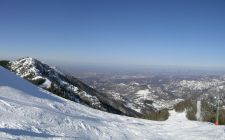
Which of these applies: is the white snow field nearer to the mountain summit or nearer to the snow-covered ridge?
the mountain summit

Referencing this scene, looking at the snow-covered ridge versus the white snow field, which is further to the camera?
the snow-covered ridge

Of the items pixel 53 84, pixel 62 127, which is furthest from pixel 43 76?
pixel 62 127

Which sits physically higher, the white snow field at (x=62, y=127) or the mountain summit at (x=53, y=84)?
the white snow field at (x=62, y=127)

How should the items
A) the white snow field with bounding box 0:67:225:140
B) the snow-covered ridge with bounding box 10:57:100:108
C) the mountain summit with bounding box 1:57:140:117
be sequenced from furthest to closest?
the snow-covered ridge with bounding box 10:57:100:108, the mountain summit with bounding box 1:57:140:117, the white snow field with bounding box 0:67:225:140

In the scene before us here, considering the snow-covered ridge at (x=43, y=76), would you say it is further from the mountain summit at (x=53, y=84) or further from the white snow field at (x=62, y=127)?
the white snow field at (x=62, y=127)

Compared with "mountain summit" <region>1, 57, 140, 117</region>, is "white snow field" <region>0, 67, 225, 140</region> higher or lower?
higher

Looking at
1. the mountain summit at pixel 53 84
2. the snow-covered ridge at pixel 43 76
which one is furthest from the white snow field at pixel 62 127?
the snow-covered ridge at pixel 43 76

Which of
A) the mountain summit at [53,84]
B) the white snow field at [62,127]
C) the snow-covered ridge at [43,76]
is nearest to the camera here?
the white snow field at [62,127]

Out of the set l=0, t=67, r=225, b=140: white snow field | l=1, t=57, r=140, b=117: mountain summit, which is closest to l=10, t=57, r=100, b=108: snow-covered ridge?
l=1, t=57, r=140, b=117: mountain summit

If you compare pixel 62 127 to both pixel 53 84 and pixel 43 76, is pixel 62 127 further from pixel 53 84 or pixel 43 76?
pixel 43 76

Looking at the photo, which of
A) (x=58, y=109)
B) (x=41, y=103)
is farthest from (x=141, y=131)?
(x=41, y=103)

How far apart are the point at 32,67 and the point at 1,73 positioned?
11517 cm

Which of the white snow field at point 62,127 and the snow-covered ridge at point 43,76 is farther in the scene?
the snow-covered ridge at point 43,76

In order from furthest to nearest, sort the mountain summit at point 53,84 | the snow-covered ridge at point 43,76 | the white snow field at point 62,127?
1. the snow-covered ridge at point 43,76
2. the mountain summit at point 53,84
3. the white snow field at point 62,127
